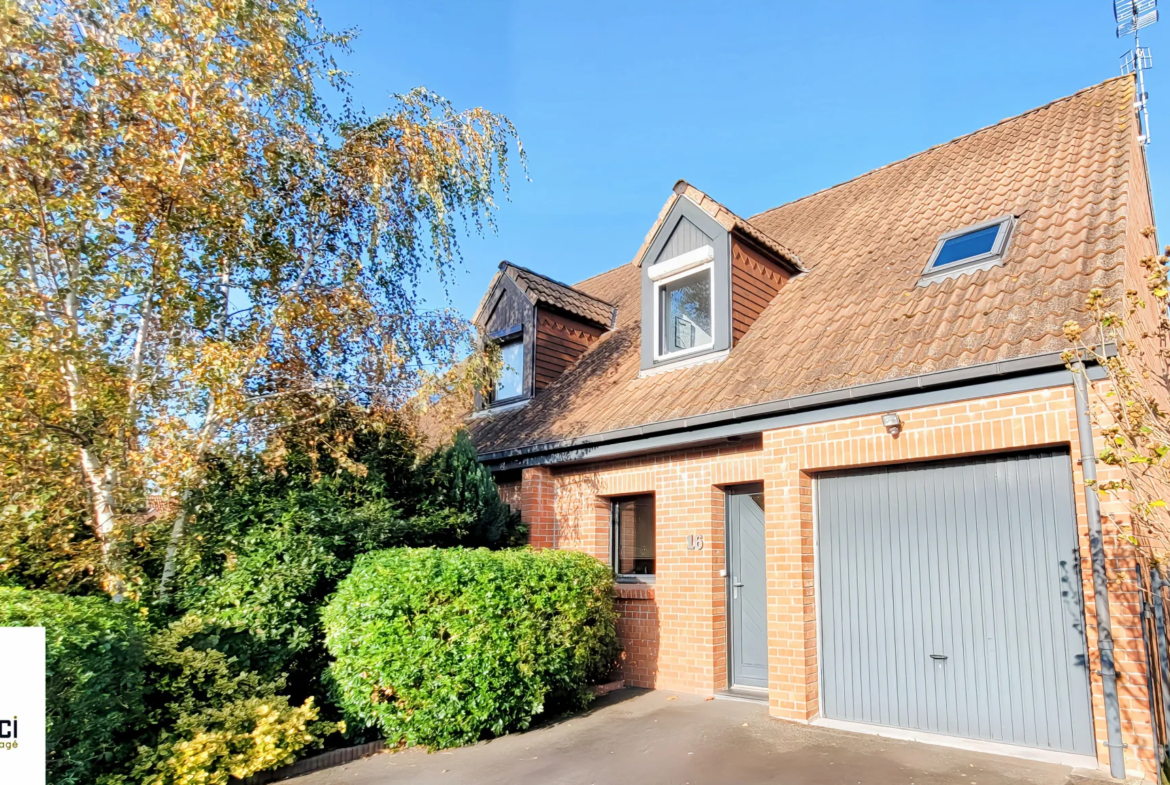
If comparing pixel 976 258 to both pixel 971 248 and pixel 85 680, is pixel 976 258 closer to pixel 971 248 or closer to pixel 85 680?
pixel 971 248

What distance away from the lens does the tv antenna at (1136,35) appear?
961 centimetres

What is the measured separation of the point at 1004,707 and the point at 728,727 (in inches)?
90.8

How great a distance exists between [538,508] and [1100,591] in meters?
6.38

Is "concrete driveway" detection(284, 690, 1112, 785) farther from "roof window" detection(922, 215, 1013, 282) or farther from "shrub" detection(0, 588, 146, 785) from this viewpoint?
"roof window" detection(922, 215, 1013, 282)

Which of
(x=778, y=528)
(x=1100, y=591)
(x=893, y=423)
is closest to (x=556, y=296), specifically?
(x=778, y=528)

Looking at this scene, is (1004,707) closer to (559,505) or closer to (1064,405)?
(1064,405)

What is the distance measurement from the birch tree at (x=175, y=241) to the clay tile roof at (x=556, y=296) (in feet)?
11.5

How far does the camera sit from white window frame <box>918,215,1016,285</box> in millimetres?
7121

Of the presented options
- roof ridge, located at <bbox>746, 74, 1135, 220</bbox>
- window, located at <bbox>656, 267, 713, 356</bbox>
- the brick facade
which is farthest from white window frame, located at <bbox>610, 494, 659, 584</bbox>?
roof ridge, located at <bbox>746, 74, 1135, 220</bbox>

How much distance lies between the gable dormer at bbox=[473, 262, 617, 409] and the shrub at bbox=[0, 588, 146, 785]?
271 inches

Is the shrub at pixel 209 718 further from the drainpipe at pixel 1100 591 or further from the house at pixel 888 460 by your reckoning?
the drainpipe at pixel 1100 591

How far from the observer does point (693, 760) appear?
18.4 ft

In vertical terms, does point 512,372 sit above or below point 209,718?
above

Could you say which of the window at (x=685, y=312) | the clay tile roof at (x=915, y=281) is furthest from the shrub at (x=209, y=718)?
the window at (x=685, y=312)
